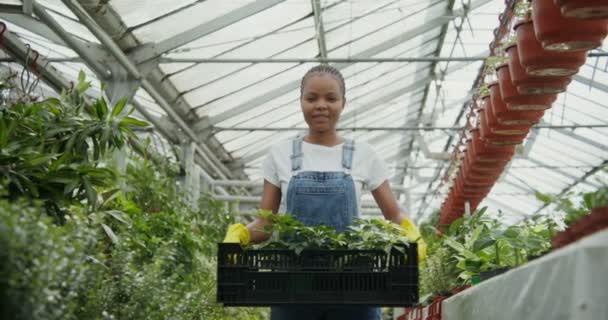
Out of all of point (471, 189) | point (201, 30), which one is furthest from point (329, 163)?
point (471, 189)

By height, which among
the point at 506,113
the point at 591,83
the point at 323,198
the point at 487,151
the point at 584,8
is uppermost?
the point at 591,83

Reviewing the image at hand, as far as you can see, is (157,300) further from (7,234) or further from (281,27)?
(281,27)

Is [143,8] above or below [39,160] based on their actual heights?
above

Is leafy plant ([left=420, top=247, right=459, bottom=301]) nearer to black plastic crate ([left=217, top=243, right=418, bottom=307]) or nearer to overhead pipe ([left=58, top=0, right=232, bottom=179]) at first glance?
black plastic crate ([left=217, top=243, right=418, bottom=307])

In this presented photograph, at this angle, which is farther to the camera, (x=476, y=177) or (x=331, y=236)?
(x=476, y=177)

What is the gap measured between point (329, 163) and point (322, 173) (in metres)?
0.05

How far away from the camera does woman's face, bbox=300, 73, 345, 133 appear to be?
2.62 m

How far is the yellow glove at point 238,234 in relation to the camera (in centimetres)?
241

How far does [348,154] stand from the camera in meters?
2.64

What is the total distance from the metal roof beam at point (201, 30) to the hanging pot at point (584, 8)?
4.83 meters

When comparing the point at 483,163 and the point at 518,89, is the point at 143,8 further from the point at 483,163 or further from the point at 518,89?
the point at 518,89

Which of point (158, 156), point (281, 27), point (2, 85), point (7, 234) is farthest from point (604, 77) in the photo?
point (7, 234)

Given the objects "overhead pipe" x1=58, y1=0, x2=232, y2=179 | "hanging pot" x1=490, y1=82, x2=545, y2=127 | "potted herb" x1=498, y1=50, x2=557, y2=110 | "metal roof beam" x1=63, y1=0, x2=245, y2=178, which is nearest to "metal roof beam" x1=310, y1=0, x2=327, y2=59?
"metal roof beam" x1=63, y1=0, x2=245, y2=178

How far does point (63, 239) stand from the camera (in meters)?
1.71
